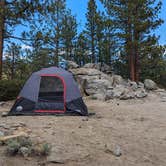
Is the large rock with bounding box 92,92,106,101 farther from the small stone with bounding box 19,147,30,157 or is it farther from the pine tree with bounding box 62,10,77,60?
the small stone with bounding box 19,147,30,157

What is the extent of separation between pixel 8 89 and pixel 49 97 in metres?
3.92

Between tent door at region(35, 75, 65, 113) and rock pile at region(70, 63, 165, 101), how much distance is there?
16.7ft

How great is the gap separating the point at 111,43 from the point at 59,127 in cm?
1518

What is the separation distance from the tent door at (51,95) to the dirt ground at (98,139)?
66cm

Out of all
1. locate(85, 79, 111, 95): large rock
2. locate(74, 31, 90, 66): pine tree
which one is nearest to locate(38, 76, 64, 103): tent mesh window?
locate(85, 79, 111, 95): large rock

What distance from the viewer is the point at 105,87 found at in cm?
1576

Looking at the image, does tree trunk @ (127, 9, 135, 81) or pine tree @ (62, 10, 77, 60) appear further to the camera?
pine tree @ (62, 10, 77, 60)

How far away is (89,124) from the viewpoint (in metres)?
6.91

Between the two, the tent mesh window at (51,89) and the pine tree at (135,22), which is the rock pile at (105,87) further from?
the tent mesh window at (51,89)

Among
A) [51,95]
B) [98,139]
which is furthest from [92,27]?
[98,139]

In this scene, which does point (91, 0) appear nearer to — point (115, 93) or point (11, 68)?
point (11, 68)

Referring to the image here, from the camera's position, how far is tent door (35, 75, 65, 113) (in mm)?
8336

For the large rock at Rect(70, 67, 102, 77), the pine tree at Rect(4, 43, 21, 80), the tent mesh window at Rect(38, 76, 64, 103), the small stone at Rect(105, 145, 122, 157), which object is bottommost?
the small stone at Rect(105, 145, 122, 157)

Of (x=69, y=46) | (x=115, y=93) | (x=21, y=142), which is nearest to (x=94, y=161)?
(x=21, y=142)
